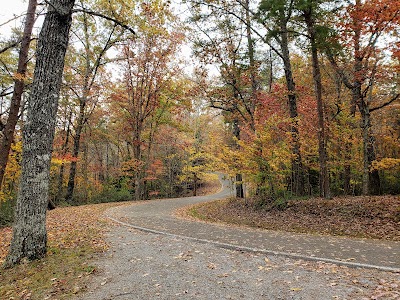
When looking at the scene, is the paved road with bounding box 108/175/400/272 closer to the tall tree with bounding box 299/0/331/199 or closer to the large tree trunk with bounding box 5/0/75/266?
the large tree trunk with bounding box 5/0/75/266

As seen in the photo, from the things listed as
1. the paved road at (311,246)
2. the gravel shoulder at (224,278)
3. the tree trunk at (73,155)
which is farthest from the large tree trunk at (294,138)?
the tree trunk at (73,155)

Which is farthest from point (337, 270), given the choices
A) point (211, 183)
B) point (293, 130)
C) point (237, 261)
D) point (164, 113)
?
point (211, 183)

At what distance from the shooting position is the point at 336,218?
9031mm

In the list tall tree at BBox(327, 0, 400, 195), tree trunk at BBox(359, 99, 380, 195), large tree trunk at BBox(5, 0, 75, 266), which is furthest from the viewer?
tree trunk at BBox(359, 99, 380, 195)

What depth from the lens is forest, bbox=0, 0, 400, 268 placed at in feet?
18.5

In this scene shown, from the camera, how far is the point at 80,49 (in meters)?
19.5

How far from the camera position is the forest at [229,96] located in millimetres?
5639

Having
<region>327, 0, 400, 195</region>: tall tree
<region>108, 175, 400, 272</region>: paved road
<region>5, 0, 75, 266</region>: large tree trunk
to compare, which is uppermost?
<region>327, 0, 400, 195</region>: tall tree

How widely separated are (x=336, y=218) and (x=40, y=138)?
354 inches

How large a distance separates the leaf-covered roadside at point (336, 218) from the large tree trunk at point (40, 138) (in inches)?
280

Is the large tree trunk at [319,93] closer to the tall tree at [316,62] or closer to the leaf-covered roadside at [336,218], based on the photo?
the tall tree at [316,62]

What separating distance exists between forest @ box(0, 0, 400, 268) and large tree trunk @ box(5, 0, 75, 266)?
0.07 feet

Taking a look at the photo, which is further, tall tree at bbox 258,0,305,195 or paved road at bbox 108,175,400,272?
tall tree at bbox 258,0,305,195

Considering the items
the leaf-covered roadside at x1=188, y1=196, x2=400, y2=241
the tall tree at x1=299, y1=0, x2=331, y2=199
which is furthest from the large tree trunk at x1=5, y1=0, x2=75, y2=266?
the tall tree at x1=299, y1=0, x2=331, y2=199
